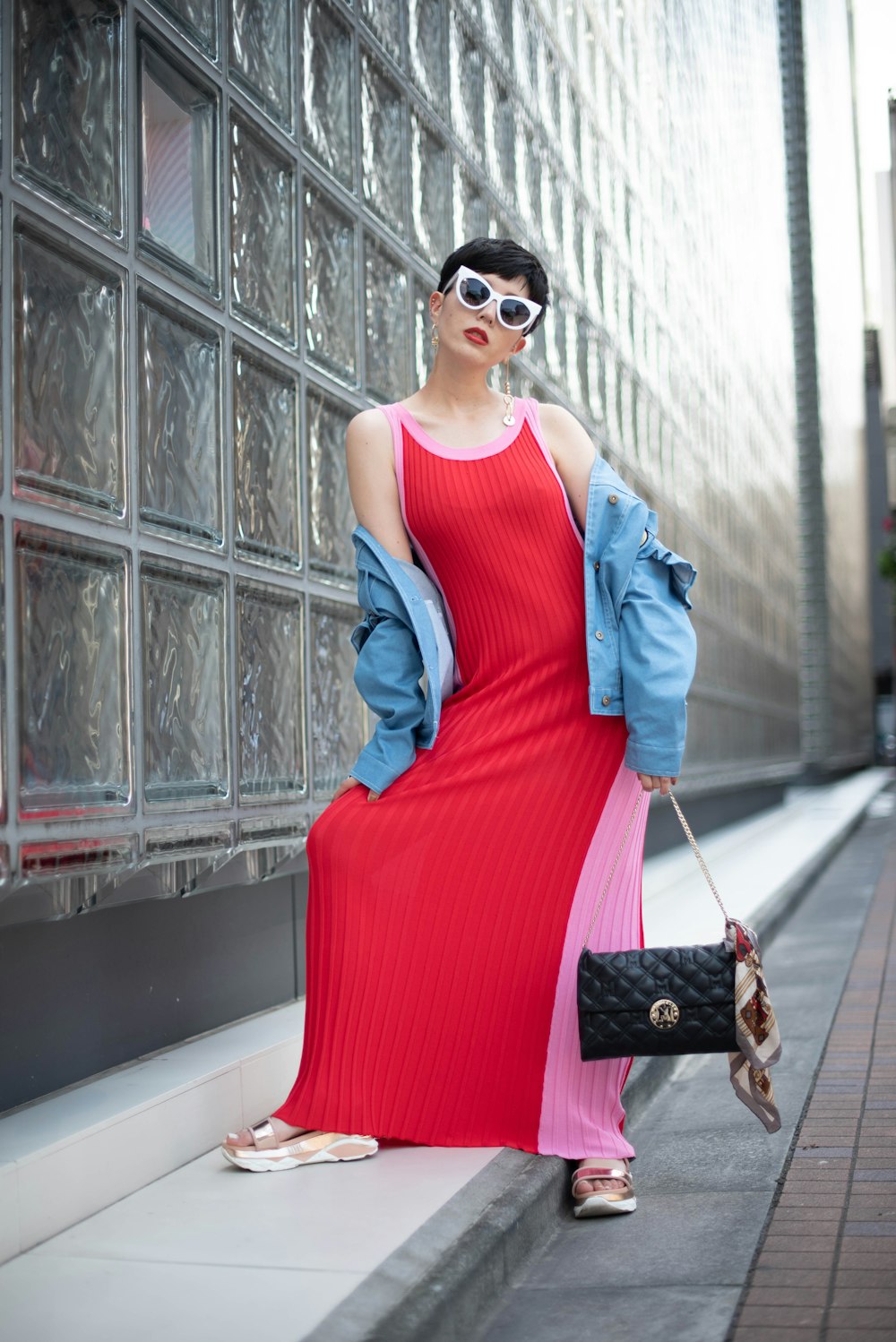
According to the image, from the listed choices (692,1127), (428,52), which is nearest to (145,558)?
(692,1127)

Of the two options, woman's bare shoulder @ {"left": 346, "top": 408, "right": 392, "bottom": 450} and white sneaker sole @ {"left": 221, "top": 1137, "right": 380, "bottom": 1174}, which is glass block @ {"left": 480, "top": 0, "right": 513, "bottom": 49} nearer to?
woman's bare shoulder @ {"left": 346, "top": 408, "right": 392, "bottom": 450}

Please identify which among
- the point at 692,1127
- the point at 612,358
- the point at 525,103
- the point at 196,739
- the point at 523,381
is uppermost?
the point at 525,103

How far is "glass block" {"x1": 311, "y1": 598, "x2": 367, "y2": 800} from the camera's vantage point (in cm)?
350

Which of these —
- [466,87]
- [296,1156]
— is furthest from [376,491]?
[466,87]

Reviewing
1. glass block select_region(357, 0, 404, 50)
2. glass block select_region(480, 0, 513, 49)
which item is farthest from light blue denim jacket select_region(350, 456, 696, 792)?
glass block select_region(480, 0, 513, 49)

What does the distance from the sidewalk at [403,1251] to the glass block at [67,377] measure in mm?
1159

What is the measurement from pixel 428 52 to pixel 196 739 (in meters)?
2.58

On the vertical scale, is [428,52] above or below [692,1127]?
above

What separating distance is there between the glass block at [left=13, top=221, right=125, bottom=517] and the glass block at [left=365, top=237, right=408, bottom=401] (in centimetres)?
139

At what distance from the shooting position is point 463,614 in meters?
2.69

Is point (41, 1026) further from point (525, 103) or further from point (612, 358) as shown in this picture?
point (612, 358)

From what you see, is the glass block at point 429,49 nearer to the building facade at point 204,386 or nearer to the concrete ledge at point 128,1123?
the building facade at point 204,386

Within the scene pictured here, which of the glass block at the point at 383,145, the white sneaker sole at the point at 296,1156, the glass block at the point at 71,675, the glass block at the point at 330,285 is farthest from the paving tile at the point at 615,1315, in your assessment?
the glass block at the point at 383,145

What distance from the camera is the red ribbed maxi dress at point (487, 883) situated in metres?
2.60
